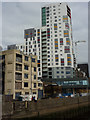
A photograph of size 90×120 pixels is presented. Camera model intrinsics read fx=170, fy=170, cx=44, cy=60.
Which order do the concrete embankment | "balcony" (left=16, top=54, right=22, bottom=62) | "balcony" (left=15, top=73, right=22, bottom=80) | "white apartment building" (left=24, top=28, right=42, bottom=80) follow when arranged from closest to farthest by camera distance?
the concrete embankment, "balcony" (left=15, top=73, right=22, bottom=80), "balcony" (left=16, top=54, right=22, bottom=62), "white apartment building" (left=24, top=28, right=42, bottom=80)

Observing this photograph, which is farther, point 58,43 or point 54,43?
point 54,43

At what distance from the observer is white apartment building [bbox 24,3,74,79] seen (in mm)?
131875

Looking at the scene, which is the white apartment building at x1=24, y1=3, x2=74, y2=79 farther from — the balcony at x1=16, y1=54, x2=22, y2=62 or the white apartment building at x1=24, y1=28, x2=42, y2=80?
the balcony at x1=16, y1=54, x2=22, y2=62

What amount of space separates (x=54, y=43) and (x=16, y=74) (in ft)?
228

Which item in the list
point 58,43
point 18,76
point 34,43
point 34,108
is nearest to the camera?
point 34,108

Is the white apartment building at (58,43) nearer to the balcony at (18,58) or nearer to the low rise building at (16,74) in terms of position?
the low rise building at (16,74)

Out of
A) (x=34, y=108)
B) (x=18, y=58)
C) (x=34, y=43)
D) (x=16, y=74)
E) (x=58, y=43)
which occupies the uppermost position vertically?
(x=34, y=43)

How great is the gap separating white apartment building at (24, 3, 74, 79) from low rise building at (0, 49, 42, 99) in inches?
2202

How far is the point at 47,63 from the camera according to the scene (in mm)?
135125

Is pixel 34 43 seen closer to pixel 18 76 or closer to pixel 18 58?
pixel 18 58

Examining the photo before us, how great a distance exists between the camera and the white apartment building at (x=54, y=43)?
132 metres

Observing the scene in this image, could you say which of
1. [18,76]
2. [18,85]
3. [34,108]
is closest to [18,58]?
[18,76]

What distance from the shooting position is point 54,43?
13538 centimetres

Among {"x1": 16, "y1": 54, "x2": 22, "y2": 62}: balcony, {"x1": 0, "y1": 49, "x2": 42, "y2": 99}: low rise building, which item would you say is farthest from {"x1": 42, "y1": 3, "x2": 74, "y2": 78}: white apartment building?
{"x1": 16, "y1": 54, "x2": 22, "y2": 62}: balcony
